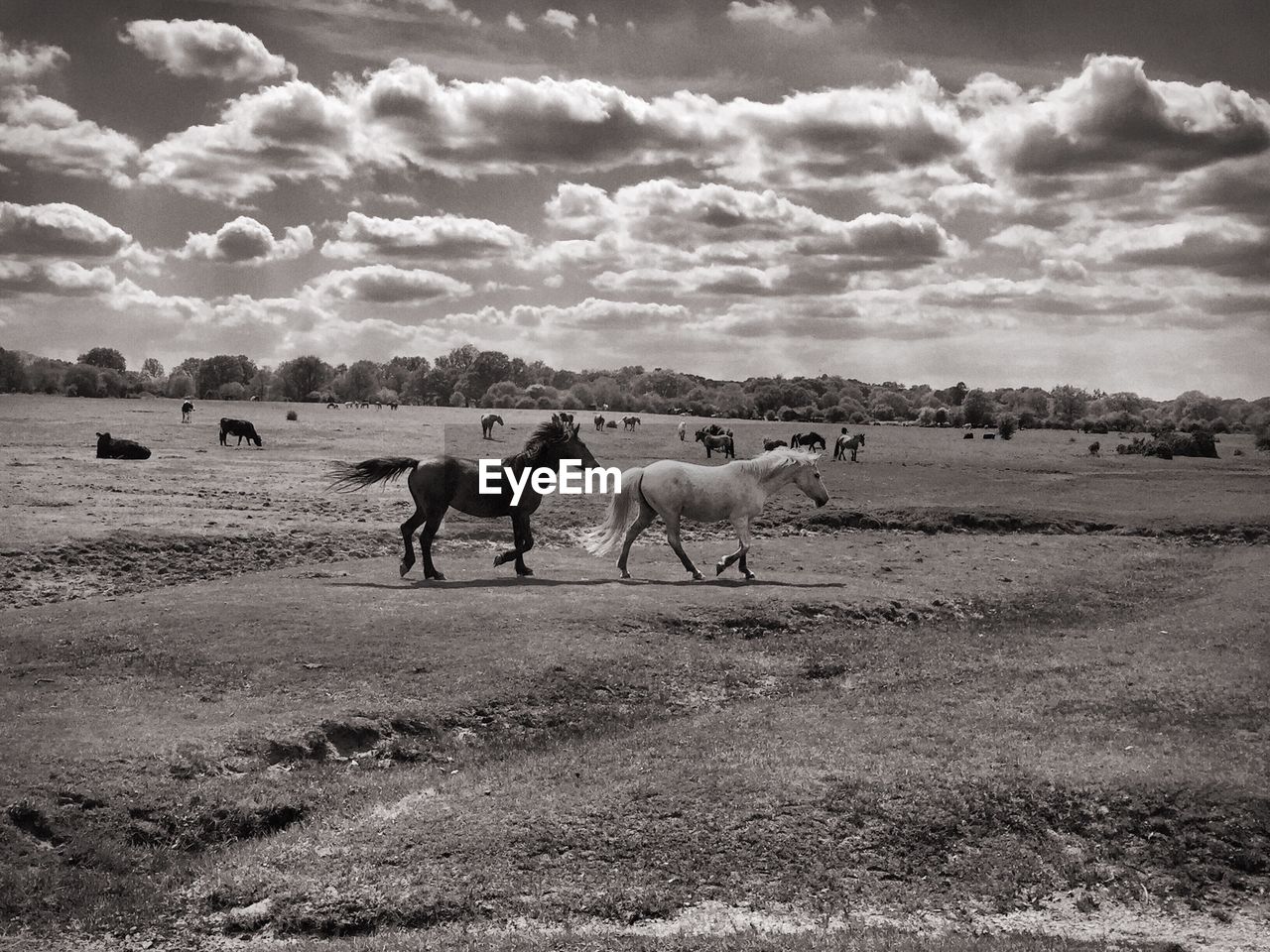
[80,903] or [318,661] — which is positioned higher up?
[318,661]

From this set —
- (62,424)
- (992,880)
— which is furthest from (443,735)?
(62,424)

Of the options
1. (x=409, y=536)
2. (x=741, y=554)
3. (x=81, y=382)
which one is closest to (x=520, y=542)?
(x=409, y=536)

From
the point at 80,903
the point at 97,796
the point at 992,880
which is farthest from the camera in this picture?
the point at 97,796

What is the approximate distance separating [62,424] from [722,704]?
54.4 meters

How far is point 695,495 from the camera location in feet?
61.1

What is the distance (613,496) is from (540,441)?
1750 mm

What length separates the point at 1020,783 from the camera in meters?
9.80

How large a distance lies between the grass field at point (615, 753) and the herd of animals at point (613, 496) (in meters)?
0.89

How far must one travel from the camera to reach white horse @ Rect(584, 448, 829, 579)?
18.5 metres

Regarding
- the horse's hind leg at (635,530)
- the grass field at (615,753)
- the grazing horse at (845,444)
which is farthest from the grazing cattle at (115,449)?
the grazing horse at (845,444)

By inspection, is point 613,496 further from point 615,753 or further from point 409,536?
point 615,753

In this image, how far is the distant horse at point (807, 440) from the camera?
54.4m

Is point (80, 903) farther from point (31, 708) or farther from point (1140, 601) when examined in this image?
point (1140, 601)

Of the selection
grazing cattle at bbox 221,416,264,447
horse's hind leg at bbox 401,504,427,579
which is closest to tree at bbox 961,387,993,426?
grazing cattle at bbox 221,416,264,447
